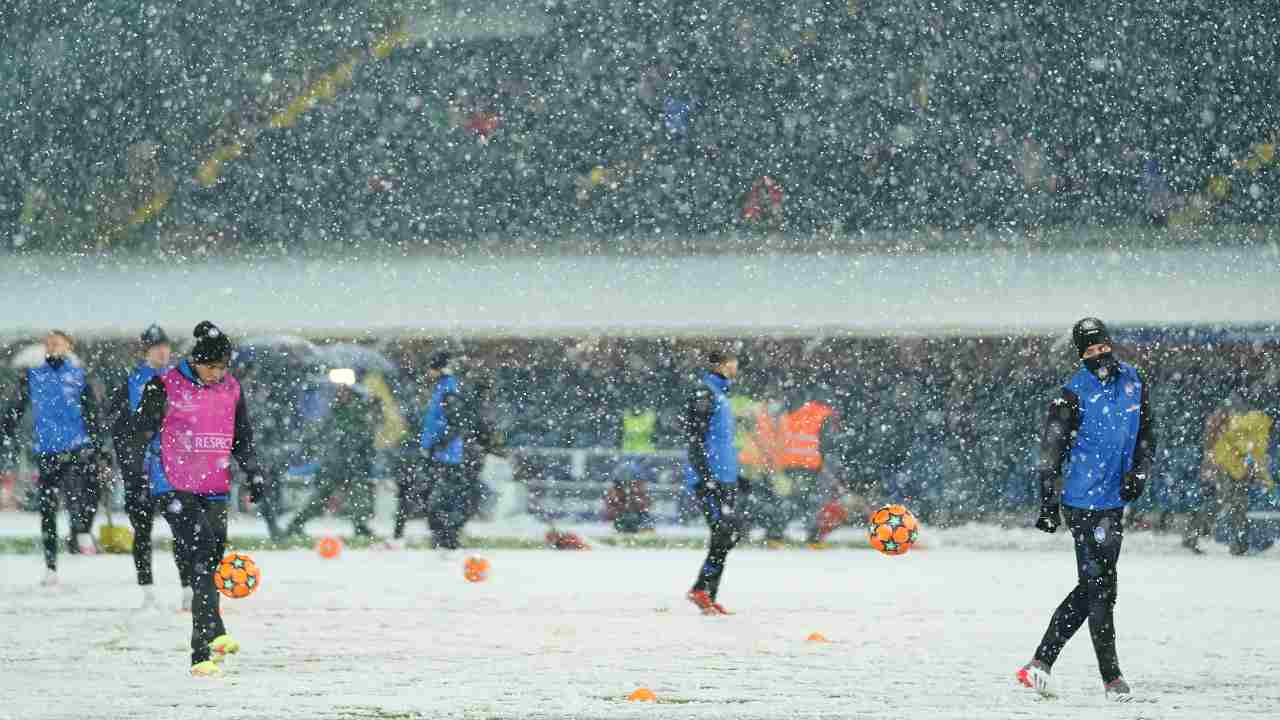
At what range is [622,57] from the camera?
79.9ft

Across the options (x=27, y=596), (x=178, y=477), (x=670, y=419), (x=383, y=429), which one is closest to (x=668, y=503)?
(x=670, y=419)

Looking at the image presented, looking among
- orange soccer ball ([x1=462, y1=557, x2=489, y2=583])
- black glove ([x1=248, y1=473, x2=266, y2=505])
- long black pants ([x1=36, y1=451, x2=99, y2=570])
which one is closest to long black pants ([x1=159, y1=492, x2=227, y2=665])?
black glove ([x1=248, y1=473, x2=266, y2=505])

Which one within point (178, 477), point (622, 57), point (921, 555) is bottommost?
point (921, 555)

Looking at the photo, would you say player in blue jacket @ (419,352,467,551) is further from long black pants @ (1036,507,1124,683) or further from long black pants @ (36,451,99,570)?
long black pants @ (1036,507,1124,683)

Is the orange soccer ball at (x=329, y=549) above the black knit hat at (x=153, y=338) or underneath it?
underneath

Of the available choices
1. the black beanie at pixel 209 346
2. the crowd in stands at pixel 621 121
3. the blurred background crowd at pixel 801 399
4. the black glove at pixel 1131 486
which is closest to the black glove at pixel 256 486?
the black beanie at pixel 209 346

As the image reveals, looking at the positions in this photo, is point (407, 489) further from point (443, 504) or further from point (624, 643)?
point (624, 643)

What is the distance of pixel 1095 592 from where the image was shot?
7.56 metres

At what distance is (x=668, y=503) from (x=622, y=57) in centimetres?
603

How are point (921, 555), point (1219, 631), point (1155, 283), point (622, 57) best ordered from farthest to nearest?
point (622, 57) < point (1155, 283) < point (921, 555) < point (1219, 631)

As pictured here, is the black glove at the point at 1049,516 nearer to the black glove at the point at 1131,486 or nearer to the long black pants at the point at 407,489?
the black glove at the point at 1131,486

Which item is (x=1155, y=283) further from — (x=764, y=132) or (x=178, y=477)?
(x=178, y=477)

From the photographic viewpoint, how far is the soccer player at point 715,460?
11070 millimetres

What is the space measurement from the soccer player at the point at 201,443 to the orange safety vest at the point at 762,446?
1288cm
